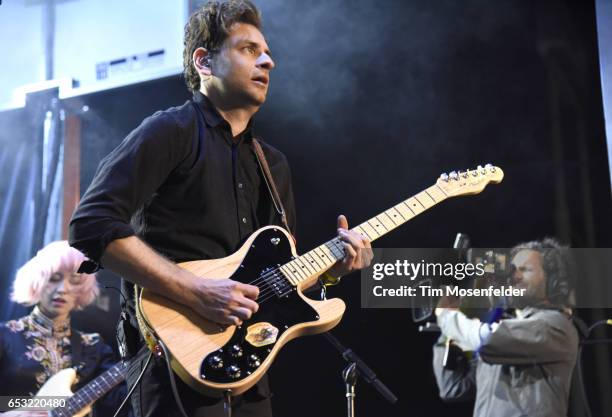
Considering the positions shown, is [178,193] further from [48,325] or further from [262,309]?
[48,325]

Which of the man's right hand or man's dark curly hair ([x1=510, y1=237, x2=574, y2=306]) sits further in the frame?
man's dark curly hair ([x1=510, y1=237, x2=574, y2=306])

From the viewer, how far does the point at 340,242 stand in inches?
91.0

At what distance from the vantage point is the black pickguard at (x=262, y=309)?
185 centimetres

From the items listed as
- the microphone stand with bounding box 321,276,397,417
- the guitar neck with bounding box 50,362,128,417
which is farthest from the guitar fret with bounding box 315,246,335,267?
the guitar neck with bounding box 50,362,128,417

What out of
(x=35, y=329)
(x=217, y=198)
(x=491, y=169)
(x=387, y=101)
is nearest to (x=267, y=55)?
(x=217, y=198)

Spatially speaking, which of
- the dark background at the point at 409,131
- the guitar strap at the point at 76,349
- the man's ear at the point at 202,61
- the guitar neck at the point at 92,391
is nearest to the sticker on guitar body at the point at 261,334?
the man's ear at the point at 202,61

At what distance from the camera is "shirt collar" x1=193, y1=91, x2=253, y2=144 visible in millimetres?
2273

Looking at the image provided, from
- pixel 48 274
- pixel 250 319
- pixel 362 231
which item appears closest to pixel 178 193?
pixel 250 319

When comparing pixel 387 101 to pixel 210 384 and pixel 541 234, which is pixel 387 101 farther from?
pixel 210 384

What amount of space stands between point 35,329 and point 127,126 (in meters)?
1.60

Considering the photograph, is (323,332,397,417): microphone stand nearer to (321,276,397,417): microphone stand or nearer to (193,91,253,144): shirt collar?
(321,276,397,417): microphone stand

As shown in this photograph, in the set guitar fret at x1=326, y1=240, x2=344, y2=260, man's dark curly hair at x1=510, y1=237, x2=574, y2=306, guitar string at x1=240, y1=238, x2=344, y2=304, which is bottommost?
guitar string at x1=240, y1=238, x2=344, y2=304

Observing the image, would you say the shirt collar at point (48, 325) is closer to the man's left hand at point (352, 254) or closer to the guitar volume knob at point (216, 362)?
the man's left hand at point (352, 254)

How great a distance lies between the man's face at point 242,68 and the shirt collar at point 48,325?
8.86 ft
